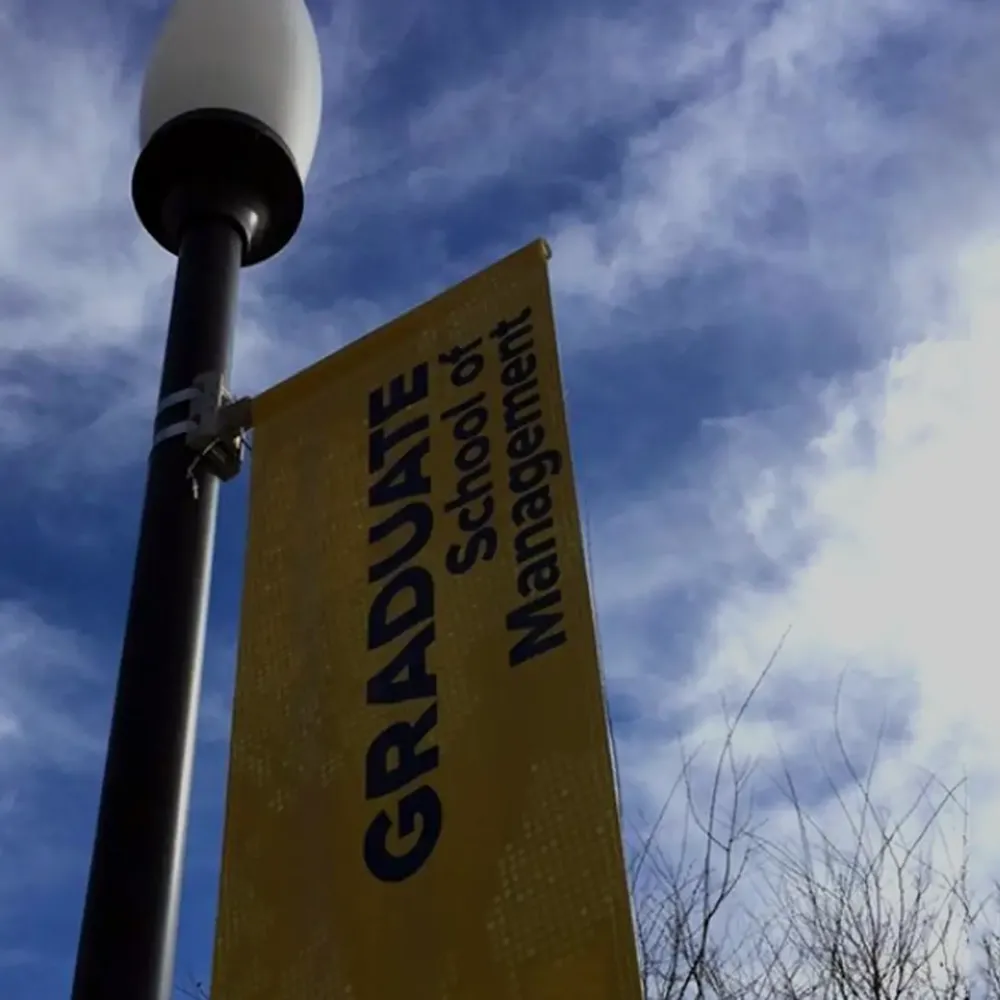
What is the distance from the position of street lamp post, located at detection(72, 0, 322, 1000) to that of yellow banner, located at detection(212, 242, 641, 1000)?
0.47 feet

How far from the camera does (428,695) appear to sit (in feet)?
9.61

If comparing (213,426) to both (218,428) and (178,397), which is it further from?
(178,397)

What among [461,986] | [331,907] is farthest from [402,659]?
[461,986]

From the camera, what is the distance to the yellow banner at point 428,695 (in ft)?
8.41

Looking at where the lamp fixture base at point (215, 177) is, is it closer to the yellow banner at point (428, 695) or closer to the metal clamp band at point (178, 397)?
the metal clamp band at point (178, 397)

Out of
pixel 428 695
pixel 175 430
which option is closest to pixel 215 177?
pixel 175 430

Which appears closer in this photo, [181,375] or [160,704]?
[160,704]

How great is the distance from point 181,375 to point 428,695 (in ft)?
4.48

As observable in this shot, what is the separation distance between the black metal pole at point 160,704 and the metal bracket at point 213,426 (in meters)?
0.02

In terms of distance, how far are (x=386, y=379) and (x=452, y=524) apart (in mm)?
636

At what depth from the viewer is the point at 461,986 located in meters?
2.51

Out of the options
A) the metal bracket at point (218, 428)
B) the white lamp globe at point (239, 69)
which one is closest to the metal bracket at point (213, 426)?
the metal bracket at point (218, 428)

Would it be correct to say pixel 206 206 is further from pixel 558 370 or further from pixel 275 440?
pixel 558 370

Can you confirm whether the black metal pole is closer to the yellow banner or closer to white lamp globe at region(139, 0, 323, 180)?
the yellow banner
